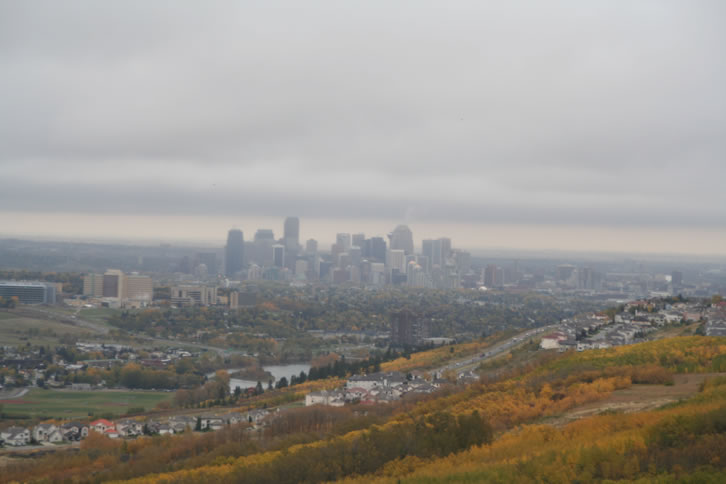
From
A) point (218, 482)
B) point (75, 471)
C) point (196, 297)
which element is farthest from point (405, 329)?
point (218, 482)

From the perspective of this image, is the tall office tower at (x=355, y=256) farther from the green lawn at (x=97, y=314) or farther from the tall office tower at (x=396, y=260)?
the green lawn at (x=97, y=314)

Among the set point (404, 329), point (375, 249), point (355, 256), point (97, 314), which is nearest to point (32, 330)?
point (97, 314)

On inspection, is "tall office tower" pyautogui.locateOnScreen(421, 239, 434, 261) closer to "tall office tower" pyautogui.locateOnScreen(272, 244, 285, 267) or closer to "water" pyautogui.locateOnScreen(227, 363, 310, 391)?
"tall office tower" pyautogui.locateOnScreen(272, 244, 285, 267)

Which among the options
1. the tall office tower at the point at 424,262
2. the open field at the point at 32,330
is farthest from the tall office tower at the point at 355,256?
the open field at the point at 32,330

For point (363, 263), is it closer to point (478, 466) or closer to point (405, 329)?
point (405, 329)

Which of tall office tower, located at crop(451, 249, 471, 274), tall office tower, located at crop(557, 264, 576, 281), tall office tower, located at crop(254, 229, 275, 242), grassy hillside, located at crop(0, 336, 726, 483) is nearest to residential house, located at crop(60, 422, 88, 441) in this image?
grassy hillside, located at crop(0, 336, 726, 483)
